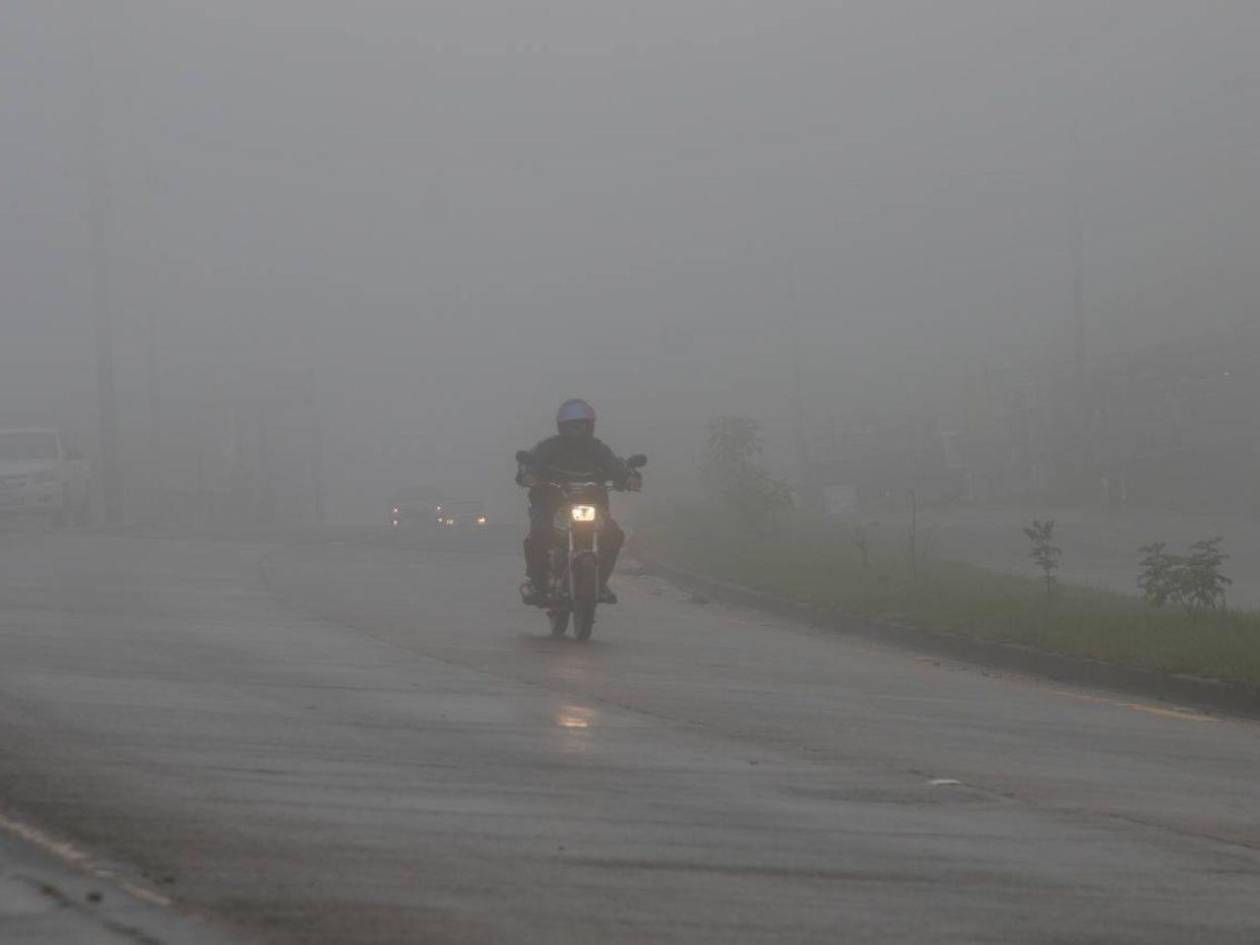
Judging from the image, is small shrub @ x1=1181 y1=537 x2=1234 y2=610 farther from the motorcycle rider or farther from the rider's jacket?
the rider's jacket

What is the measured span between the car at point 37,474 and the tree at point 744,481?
39.5 feet

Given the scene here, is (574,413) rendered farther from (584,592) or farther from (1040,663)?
(1040,663)

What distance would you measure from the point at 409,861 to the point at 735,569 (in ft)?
53.2

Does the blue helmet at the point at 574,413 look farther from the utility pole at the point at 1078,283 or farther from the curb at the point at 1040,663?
the utility pole at the point at 1078,283

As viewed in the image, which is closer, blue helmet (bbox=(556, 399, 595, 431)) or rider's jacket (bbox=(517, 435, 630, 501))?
rider's jacket (bbox=(517, 435, 630, 501))

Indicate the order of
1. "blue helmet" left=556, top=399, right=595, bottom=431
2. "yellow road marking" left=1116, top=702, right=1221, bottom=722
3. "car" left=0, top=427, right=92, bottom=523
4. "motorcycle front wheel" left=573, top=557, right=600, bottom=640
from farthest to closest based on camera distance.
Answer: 1. "car" left=0, top=427, right=92, bottom=523
2. "blue helmet" left=556, top=399, right=595, bottom=431
3. "motorcycle front wheel" left=573, top=557, right=600, bottom=640
4. "yellow road marking" left=1116, top=702, right=1221, bottom=722

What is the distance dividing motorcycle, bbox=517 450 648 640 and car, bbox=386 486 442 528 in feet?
114

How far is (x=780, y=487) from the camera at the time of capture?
28375 mm

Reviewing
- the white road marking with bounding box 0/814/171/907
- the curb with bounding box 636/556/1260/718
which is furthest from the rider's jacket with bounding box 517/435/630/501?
the white road marking with bounding box 0/814/171/907

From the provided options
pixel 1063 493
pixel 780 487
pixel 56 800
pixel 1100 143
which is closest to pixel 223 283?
pixel 1100 143

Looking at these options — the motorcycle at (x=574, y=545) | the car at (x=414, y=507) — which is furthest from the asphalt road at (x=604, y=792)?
the car at (x=414, y=507)

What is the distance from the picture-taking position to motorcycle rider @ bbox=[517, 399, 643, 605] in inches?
611

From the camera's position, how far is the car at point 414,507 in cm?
5159

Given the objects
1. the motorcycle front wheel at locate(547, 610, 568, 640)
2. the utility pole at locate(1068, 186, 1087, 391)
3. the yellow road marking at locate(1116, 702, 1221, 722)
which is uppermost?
the utility pole at locate(1068, 186, 1087, 391)
